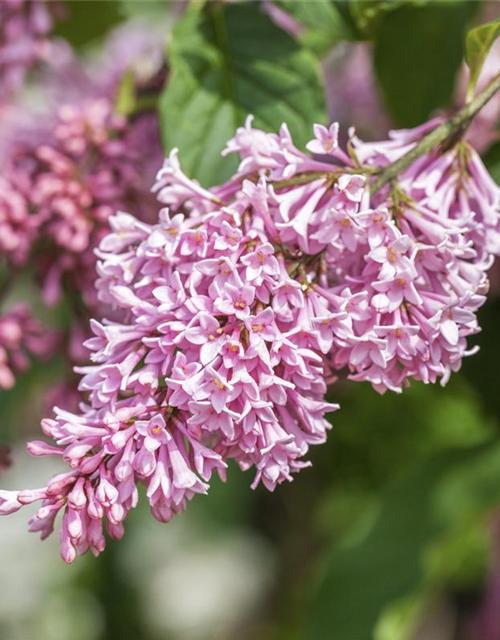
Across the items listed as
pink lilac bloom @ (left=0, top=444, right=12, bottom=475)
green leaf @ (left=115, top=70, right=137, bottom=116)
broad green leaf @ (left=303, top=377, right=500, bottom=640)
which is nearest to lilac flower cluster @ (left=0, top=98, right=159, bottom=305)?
green leaf @ (left=115, top=70, right=137, bottom=116)

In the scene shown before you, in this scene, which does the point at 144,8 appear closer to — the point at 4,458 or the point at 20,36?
the point at 20,36

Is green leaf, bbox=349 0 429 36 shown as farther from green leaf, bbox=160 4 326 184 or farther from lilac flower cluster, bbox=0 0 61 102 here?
lilac flower cluster, bbox=0 0 61 102

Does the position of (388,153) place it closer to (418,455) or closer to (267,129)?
(267,129)

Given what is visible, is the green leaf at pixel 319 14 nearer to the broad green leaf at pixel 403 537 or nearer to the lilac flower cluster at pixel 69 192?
the lilac flower cluster at pixel 69 192

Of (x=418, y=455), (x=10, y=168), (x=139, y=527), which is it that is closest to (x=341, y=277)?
(x=10, y=168)

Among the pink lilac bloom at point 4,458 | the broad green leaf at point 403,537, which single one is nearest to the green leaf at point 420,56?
the broad green leaf at point 403,537
